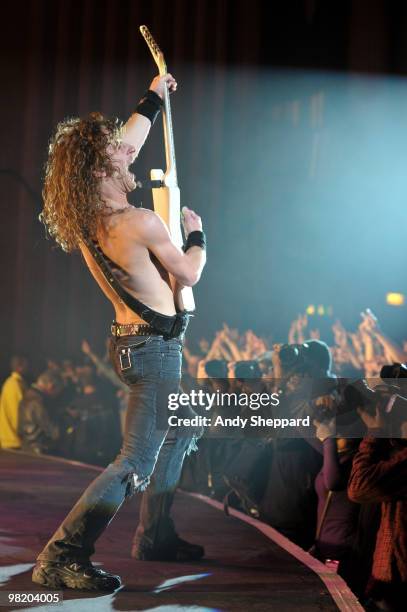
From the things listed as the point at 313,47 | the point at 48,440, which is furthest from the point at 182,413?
the point at 313,47

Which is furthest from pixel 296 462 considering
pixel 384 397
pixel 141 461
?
pixel 141 461

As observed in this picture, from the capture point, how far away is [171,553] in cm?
242

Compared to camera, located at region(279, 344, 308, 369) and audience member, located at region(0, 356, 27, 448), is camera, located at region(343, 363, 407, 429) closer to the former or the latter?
camera, located at region(279, 344, 308, 369)

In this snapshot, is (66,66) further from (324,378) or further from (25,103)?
(324,378)

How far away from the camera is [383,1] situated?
8.83m

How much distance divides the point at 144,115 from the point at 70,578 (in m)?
1.29

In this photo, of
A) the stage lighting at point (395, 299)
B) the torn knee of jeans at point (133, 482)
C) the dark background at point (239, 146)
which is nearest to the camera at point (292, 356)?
the torn knee of jeans at point (133, 482)

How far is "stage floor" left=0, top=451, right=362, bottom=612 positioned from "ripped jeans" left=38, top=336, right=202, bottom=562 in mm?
111

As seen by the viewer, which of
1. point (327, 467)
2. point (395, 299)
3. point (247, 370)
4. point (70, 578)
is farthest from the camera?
point (395, 299)

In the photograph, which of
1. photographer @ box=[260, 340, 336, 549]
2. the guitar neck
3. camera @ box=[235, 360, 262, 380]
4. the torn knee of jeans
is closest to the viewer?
the torn knee of jeans

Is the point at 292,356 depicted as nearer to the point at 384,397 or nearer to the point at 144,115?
the point at 384,397

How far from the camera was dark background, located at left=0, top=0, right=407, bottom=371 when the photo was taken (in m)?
8.52

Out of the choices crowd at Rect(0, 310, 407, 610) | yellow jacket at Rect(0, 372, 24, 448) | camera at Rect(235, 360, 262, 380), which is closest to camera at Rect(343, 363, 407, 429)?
crowd at Rect(0, 310, 407, 610)

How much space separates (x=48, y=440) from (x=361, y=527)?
159 inches
